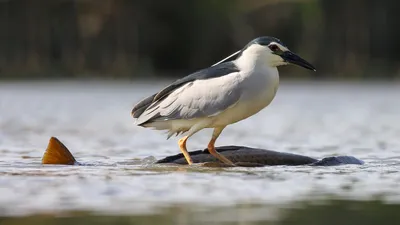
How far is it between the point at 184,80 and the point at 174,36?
35.8 meters

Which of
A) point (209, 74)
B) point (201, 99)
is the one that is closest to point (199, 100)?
point (201, 99)

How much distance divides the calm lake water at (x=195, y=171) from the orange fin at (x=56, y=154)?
19cm

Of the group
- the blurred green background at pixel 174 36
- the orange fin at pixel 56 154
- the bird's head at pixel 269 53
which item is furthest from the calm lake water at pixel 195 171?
the blurred green background at pixel 174 36

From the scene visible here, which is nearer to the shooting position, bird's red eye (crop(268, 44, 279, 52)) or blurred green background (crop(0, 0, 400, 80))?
bird's red eye (crop(268, 44, 279, 52))

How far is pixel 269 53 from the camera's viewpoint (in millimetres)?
10844

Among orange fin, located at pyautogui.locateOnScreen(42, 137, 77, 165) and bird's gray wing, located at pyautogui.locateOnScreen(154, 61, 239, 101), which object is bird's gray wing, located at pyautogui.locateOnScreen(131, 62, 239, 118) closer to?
bird's gray wing, located at pyautogui.locateOnScreen(154, 61, 239, 101)

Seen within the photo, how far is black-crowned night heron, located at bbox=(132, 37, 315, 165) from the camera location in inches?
416

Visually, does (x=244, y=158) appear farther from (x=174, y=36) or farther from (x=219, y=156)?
(x=174, y=36)

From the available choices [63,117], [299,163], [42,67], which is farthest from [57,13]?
[299,163]

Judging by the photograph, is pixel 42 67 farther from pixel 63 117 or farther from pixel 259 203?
pixel 259 203

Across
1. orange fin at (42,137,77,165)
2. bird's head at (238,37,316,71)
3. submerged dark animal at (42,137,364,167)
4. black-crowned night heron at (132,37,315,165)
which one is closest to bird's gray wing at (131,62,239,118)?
black-crowned night heron at (132,37,315,165)

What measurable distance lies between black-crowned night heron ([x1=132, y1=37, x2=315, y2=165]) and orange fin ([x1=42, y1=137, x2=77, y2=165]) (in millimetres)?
812

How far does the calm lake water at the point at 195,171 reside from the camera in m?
7.86

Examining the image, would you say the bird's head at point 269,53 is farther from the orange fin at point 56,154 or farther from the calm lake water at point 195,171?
the orange fin at point 56,154
